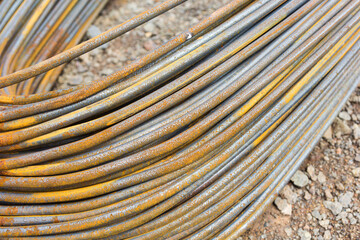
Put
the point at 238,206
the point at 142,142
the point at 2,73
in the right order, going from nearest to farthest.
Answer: the point at 142,142
the point at 238,206
the point at 2,73

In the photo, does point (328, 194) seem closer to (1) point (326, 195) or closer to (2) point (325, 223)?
(1) point (326, 195)

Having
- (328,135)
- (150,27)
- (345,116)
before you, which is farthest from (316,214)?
(150,27)

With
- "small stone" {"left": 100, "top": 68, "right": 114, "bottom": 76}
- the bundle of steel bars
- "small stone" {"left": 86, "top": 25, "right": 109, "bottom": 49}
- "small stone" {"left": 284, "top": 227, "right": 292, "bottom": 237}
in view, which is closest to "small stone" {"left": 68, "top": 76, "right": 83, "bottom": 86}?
"small stone" {"left": 100, "top": 68, "right": 114, "bottom": 76}

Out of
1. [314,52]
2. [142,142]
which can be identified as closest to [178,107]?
[142,142]

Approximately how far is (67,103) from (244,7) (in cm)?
83

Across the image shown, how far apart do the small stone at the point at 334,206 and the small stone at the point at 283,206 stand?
0.54 ft

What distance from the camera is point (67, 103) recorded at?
128 centimetres

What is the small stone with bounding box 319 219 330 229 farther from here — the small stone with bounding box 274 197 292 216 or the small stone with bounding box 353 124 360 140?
the small stone with bounding box 353 124 360 140

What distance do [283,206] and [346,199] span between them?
28cm

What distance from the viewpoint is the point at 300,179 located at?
161cm

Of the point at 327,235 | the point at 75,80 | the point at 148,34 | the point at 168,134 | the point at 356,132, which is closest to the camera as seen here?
the point at 168,134

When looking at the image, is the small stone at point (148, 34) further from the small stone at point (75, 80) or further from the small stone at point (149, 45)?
the small stone at point (75, 80)

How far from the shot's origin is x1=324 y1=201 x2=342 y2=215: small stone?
1.51 metres

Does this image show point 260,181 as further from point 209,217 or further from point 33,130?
point 33,130
